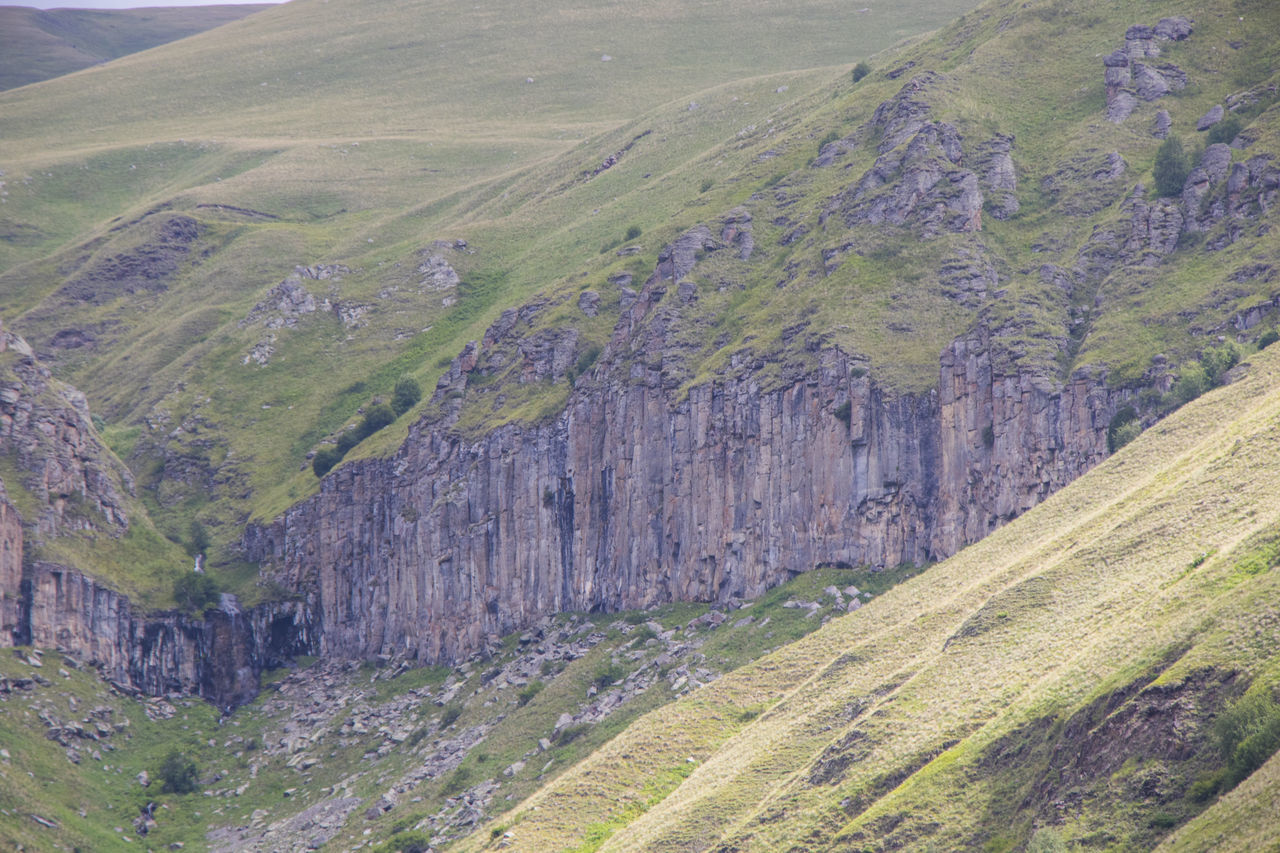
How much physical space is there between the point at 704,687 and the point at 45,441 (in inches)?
3015

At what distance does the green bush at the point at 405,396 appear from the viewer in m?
150

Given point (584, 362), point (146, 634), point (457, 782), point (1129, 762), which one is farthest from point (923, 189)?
point (1129, 762)

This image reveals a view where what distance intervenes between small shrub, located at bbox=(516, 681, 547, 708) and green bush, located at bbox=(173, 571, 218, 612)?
40.7 m

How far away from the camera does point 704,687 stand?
313ft

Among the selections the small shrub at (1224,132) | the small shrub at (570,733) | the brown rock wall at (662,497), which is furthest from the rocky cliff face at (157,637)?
the small shrub at (1224,132)

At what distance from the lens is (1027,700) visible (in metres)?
59.9

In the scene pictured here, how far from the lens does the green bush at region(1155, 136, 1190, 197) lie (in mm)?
113438

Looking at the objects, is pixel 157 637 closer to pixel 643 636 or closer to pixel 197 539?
pixel 197 539

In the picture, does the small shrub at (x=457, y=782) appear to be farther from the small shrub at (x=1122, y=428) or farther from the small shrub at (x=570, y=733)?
the small shrub at (x=1122, y=428)

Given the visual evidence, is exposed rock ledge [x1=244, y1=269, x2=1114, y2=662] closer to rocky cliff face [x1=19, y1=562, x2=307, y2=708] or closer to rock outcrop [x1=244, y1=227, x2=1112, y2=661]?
rock outcrop [x1=244, y1=227, x2=1112, y2=661]

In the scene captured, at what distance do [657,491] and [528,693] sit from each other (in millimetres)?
20128

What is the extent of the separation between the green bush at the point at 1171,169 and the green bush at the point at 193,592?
92996 millimetres

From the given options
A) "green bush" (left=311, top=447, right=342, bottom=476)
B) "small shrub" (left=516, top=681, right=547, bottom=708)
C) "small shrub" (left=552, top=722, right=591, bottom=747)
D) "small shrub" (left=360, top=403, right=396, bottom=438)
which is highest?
"small shrub" (left=360, top=403, right=396, bottom=438)

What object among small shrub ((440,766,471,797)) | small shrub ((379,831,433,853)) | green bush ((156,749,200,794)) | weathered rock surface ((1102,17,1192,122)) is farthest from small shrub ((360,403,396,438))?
weathered rock surface ((1102,17,1192,122))
